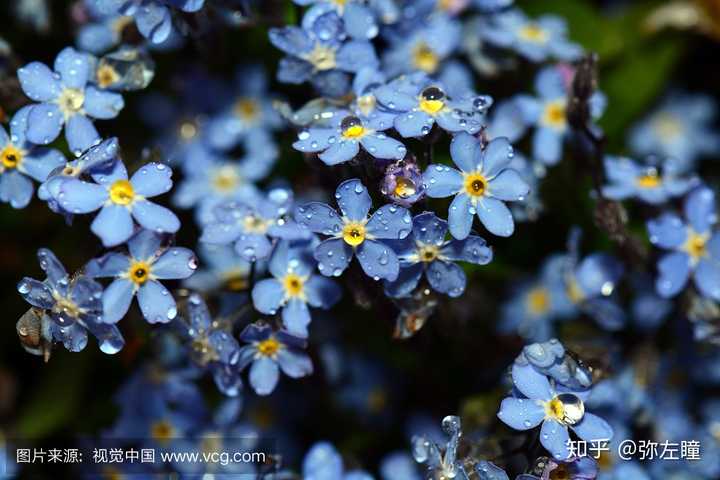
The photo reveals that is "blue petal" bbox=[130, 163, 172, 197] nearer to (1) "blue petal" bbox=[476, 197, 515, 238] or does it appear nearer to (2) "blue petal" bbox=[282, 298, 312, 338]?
(2) "blue petal" bbox=[282, 298, 312, 338]

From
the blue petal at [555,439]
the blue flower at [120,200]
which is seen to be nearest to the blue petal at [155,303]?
the blue flower at [120,200]

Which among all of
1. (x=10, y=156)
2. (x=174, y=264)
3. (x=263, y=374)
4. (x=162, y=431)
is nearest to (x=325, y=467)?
(x=263, y=374)

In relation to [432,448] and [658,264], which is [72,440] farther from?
[658,264]

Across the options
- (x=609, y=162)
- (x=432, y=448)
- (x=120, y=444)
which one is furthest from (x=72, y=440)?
(x=609, y=162)

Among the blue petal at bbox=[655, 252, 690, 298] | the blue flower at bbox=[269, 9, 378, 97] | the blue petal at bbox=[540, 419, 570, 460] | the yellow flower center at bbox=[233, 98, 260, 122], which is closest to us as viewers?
the blue petal at bbox=[540, 419, 570, 460]

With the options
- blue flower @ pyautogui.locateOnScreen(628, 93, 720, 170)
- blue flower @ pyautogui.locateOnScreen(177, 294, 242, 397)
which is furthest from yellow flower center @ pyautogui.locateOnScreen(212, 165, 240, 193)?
blue flower @ pyautogui.locateOnScreen(628, 93, 720, 170)

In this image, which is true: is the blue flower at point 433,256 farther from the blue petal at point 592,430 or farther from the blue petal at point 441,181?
the blue petal at point 592,430
